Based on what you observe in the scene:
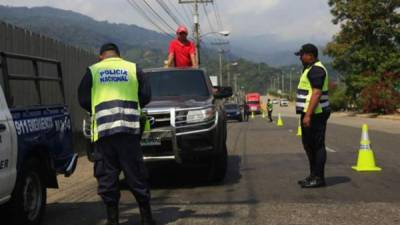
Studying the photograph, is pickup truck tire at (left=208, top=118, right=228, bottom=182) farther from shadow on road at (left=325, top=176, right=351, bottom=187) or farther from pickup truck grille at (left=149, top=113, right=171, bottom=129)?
shadow on road at (left=325, top=176, right=351, bottom=187)

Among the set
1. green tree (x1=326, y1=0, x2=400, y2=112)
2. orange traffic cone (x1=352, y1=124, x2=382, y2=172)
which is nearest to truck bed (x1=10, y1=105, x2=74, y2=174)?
orange traffic cone (x1=352, y1=124, x2=382, y2=172)

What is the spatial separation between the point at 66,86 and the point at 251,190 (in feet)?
26.4

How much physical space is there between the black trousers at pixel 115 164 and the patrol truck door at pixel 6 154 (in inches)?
32.0

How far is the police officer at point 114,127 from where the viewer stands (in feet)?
19.3

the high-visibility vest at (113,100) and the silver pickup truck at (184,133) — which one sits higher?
the high-visibility vest at (113,100)

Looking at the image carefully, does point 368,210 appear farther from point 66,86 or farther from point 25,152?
point 66,86

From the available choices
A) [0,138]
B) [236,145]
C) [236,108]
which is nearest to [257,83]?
[236,108]

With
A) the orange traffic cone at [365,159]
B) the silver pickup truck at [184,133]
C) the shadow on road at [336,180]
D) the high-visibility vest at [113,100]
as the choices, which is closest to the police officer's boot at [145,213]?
the high-visibility vest at [113,100]

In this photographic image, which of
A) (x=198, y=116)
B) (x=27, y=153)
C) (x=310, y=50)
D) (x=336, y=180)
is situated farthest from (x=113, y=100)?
(x=336, y=180)

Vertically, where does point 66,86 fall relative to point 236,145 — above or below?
above

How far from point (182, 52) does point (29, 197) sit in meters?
5.83

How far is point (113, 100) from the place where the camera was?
5.89 meters

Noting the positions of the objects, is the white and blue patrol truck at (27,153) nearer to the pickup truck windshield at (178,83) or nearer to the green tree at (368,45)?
the pickup truck windshield at (178,83)

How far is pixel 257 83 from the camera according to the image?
641 ft
